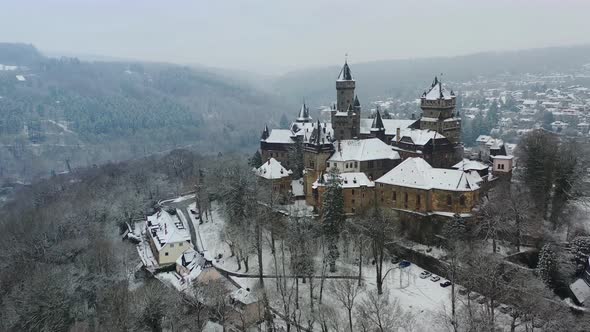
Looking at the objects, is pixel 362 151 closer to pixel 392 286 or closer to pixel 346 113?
pixel 346 113

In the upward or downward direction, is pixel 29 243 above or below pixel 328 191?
below

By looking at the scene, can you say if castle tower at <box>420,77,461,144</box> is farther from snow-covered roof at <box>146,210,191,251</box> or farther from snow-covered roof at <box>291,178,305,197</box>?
snow-covered roof at <box>146,210,191,251</box>

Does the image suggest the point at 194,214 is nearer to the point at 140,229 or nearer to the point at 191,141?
the point at 140,229

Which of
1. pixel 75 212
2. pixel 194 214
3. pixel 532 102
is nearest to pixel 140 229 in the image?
pixel 194 214

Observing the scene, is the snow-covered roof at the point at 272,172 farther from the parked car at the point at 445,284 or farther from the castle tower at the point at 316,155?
the parked car at the point at 445,284

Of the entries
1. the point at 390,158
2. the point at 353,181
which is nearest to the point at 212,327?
the point at 353,181

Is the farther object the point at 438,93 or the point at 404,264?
the point at 438,93

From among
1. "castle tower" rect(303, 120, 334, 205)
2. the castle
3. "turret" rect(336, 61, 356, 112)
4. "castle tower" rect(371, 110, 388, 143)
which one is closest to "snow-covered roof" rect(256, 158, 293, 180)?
the castle
